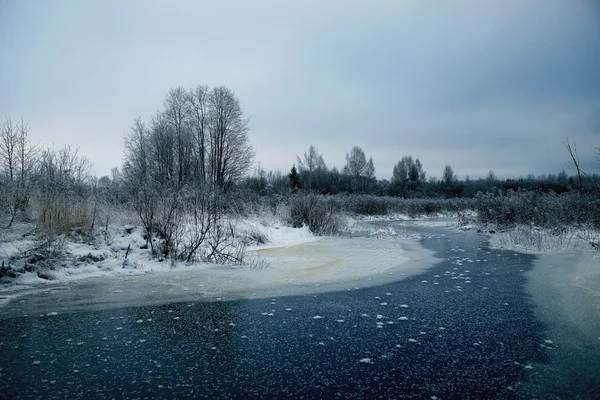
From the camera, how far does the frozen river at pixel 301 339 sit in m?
2.68

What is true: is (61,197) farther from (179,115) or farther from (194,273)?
(179,115)

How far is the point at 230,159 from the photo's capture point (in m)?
34.8

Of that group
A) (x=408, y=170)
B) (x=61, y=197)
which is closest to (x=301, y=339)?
(x=61, y=197)

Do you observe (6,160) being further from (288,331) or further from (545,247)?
(545,247)

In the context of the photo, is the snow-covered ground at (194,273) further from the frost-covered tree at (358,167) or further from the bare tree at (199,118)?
the frost-covered tree at (358,167)

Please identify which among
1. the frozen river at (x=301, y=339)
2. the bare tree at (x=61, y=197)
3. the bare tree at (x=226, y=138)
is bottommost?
the frozen river at (x=301, y=339)

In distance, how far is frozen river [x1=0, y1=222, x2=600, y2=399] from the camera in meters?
2.68

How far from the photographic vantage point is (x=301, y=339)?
12.2 feet

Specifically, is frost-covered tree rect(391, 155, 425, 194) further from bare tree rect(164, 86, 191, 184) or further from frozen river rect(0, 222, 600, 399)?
frozen river rect(0, 222, 600, 399)

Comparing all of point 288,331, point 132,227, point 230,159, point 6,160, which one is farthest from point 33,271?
point 230,159

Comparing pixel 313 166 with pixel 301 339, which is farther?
pixel 313 166

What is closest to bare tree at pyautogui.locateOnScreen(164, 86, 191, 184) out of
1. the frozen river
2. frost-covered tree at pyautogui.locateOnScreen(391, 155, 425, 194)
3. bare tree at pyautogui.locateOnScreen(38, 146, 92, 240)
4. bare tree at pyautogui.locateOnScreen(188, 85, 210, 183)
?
bare tree at pyautogui.locateOnScreen(188, 85, 210, 183)

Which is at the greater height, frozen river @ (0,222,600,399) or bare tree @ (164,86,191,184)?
bare tree @ (164,86,191,184)

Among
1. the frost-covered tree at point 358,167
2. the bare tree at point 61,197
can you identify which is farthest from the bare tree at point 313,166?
the bare tree at point 61,197
